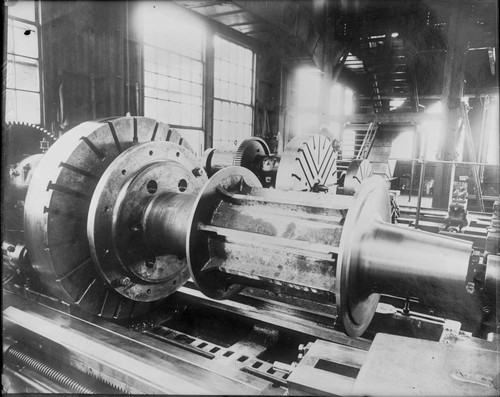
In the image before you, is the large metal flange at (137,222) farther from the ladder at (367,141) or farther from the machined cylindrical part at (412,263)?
the ladder at (367,141)

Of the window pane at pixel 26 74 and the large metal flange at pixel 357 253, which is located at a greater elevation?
the window pane at pixel 26 74

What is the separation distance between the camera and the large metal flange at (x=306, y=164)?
429cm

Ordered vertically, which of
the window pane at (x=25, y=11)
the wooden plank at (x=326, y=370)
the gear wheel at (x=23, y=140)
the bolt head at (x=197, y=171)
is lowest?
the wooden plank at (x=326, y=370)

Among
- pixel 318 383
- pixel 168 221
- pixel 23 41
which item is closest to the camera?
pixel 318 383

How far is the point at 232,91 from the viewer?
10578 mm

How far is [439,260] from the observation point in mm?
1383

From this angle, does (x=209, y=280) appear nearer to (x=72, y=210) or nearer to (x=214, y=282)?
(x=214, y=282)

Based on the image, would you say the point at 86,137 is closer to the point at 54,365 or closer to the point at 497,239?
the point at 54,365

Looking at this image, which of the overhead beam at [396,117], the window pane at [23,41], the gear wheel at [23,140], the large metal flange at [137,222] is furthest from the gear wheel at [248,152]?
the overhead beam at [396,117]

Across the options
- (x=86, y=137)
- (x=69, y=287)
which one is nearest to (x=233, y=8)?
(x=86, y=137)

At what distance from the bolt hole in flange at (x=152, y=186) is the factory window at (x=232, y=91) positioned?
8.07 meters

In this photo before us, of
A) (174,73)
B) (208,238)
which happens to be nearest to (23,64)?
(174,73)

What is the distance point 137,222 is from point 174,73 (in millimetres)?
7146

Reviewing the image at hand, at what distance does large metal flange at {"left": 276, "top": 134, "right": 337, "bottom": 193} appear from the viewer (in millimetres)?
4289
